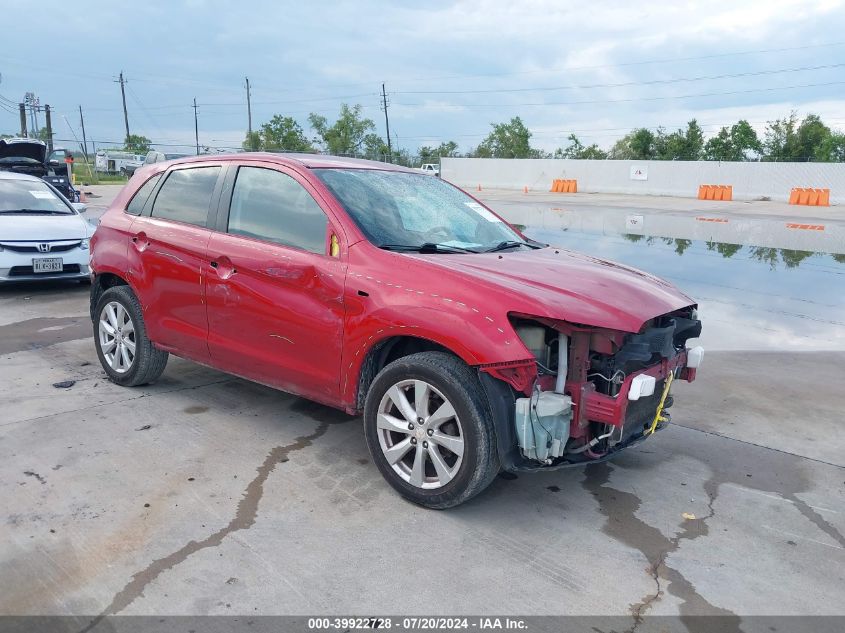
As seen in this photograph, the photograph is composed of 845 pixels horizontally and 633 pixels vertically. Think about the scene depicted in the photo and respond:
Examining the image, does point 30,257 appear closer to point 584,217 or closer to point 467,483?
point 467,483

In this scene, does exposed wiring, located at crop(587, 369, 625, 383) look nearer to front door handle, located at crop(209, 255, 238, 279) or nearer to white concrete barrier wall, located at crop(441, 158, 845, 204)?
front door handle, located at crop(209, 255, 238, 279)

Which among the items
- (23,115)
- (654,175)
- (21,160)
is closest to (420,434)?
(21,160)

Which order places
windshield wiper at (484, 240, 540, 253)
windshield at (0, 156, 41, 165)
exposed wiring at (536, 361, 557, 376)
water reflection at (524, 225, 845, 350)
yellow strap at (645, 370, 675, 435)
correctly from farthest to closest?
windshield at (0, 156, 41, 165) → water reflection at (524, 225, 845, 350) → windshield wiper at (484, 240, 540, 253) → yellow strap at (645, 370, 675, 435) → exposed wiring at (536, 361, 557, 376)

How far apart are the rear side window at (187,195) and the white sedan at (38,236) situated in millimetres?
4593

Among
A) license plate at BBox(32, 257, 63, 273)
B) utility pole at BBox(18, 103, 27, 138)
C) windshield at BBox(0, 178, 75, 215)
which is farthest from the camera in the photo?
utility pole at BBox(18, 103, 27, 138)

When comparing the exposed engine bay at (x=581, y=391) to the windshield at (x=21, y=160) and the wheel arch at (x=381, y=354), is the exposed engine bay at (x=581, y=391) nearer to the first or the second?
the wheel arch at (x=381, y=354)

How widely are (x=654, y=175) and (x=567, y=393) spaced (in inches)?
1492

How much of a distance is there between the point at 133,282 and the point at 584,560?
371 centimetres

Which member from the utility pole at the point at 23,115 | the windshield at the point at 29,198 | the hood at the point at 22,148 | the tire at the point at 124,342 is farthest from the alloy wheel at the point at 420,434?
the utility pole at the point at 23,115

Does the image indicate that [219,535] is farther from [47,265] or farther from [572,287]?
[47,265]

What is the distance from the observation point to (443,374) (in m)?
3.47

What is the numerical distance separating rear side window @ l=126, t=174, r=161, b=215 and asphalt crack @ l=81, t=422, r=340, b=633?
2212mm

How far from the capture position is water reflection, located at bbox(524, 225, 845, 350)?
763cm

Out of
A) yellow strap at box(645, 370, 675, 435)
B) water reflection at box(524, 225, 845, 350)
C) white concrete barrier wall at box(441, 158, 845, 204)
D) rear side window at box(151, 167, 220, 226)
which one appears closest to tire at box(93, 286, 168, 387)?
rear side window at box(151, 167, 220, 226)
